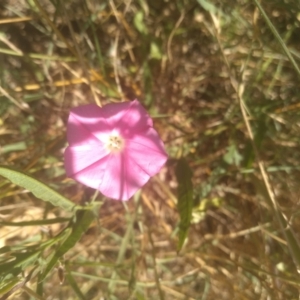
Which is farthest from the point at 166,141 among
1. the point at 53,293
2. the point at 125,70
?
the point at 53,293

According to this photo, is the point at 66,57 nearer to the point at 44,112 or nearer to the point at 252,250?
the point at 44,112

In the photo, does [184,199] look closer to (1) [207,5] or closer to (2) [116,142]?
(2) [116,142]

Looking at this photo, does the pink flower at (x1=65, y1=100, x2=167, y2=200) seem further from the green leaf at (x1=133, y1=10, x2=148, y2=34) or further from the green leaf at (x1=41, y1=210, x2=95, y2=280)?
the green leaf at (x1=133, y1=10, x2=148, y2=34)

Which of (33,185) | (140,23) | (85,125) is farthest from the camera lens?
(140,23)

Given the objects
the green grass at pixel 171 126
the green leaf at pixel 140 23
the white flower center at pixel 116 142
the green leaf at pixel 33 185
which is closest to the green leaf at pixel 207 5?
the green grass at pixel 171 126

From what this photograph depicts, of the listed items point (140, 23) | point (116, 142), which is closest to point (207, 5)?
point (140, 23)

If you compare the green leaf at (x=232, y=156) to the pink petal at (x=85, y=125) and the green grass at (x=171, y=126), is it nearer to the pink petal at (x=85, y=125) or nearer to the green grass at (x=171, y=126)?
the green grass at (x=171, y=126)
